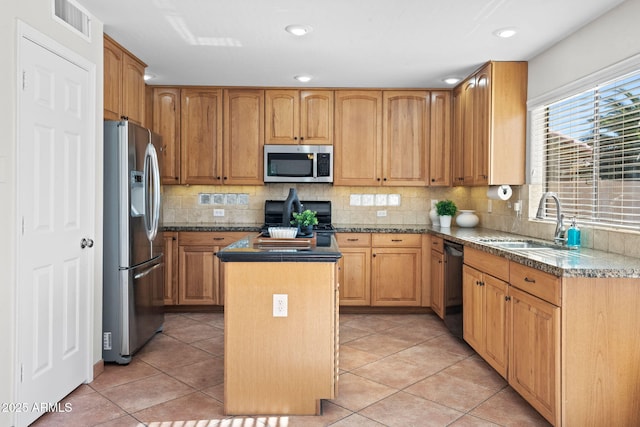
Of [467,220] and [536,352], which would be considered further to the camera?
[467,220]

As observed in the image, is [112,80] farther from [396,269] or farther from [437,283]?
[437,283]

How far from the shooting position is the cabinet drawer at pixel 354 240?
4.82 meters

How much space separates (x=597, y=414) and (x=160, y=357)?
2861 millimetres

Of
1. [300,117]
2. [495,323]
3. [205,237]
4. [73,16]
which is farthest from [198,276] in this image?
[495,323]

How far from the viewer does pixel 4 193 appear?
7.25 ft

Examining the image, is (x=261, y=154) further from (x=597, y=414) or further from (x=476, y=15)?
(x=597, y=414)

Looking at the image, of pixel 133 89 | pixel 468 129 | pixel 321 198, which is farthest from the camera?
pixel 321 198

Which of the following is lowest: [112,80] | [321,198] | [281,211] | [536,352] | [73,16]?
[536,352]

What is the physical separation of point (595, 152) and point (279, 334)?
2.38m

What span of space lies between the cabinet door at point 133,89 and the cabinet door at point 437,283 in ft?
9.73

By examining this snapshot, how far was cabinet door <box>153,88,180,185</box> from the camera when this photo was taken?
499cm

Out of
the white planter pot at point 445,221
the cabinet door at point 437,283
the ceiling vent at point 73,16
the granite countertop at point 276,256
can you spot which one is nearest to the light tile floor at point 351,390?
the cabinet door at point 437,283

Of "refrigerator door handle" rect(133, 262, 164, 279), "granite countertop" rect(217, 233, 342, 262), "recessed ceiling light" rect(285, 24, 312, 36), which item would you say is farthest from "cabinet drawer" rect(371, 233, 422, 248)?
"granite countertop" rect(217, 233, 342, 262)

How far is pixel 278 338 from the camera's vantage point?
2535mm
